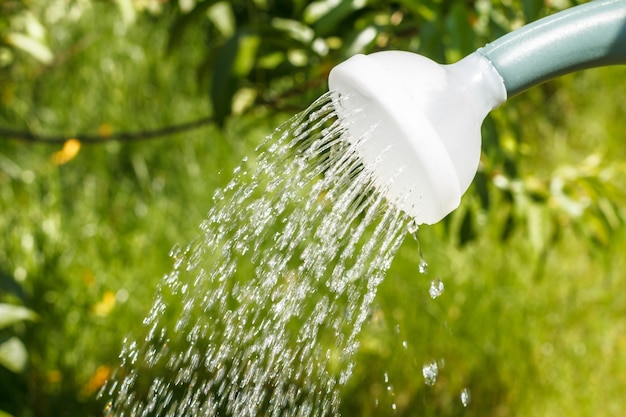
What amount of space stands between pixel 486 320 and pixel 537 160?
97cm

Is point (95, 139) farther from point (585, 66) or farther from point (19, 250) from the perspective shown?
point (585, 66)

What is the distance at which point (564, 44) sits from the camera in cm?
81

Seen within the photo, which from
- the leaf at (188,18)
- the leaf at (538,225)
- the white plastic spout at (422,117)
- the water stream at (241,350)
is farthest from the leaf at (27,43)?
the white plastic spout at (422,117)

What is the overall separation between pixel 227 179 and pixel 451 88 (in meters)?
2.09

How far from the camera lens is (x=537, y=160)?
3.33 m

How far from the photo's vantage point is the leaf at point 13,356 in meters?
1.56

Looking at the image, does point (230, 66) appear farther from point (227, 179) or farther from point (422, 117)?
point (227, 179)

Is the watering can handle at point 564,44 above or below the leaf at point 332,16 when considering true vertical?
above

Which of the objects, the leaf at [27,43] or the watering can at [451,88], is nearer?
the watering can at [451,88]

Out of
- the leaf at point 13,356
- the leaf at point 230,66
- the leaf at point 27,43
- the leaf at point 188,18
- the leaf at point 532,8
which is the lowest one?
the leaf at point 532,8

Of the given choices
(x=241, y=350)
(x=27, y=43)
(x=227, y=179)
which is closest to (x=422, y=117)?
Result: (x=241, y=350)

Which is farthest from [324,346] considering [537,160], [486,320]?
[537,160]

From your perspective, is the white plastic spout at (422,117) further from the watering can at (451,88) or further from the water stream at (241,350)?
the water stream at (241,350)

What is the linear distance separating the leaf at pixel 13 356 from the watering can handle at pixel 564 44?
3.56ft
